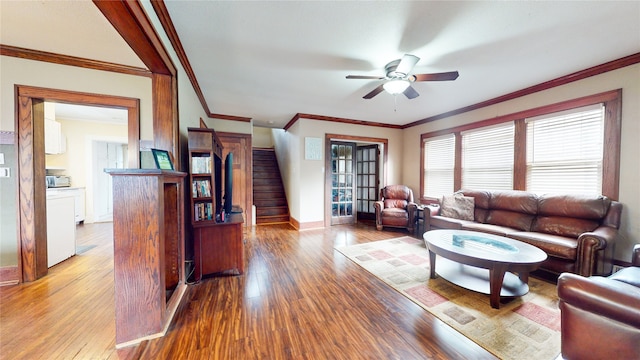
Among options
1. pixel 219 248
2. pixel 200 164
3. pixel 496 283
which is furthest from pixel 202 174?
pixel 496 283

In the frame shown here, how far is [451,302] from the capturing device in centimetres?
190

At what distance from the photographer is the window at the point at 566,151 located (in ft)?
8.68

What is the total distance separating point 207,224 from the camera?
2.30m

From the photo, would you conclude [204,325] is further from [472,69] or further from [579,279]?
[472,69]

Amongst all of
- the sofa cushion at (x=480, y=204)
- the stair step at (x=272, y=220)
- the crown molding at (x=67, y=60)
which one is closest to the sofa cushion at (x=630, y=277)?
the sofa cushion at (x=480, y=204)

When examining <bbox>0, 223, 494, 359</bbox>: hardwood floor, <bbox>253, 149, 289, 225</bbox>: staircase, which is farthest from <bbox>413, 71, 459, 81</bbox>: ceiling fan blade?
<bbox>253, 149, 289, 225</bbox>: staircase

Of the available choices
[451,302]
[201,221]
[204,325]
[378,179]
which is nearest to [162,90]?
[201,221]

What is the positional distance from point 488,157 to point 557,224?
1460mm

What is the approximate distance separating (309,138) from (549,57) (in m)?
3.62

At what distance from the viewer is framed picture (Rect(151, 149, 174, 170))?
1.76 metres

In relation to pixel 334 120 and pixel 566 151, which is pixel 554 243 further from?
pixel 334 120

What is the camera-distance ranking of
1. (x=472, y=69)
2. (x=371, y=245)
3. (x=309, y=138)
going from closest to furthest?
(x=472, y=69)
(x=371, y=245)
(x=309, y=138)

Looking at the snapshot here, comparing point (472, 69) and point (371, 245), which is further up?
point (472, 69)

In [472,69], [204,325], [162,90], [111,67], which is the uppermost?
[472,69]
